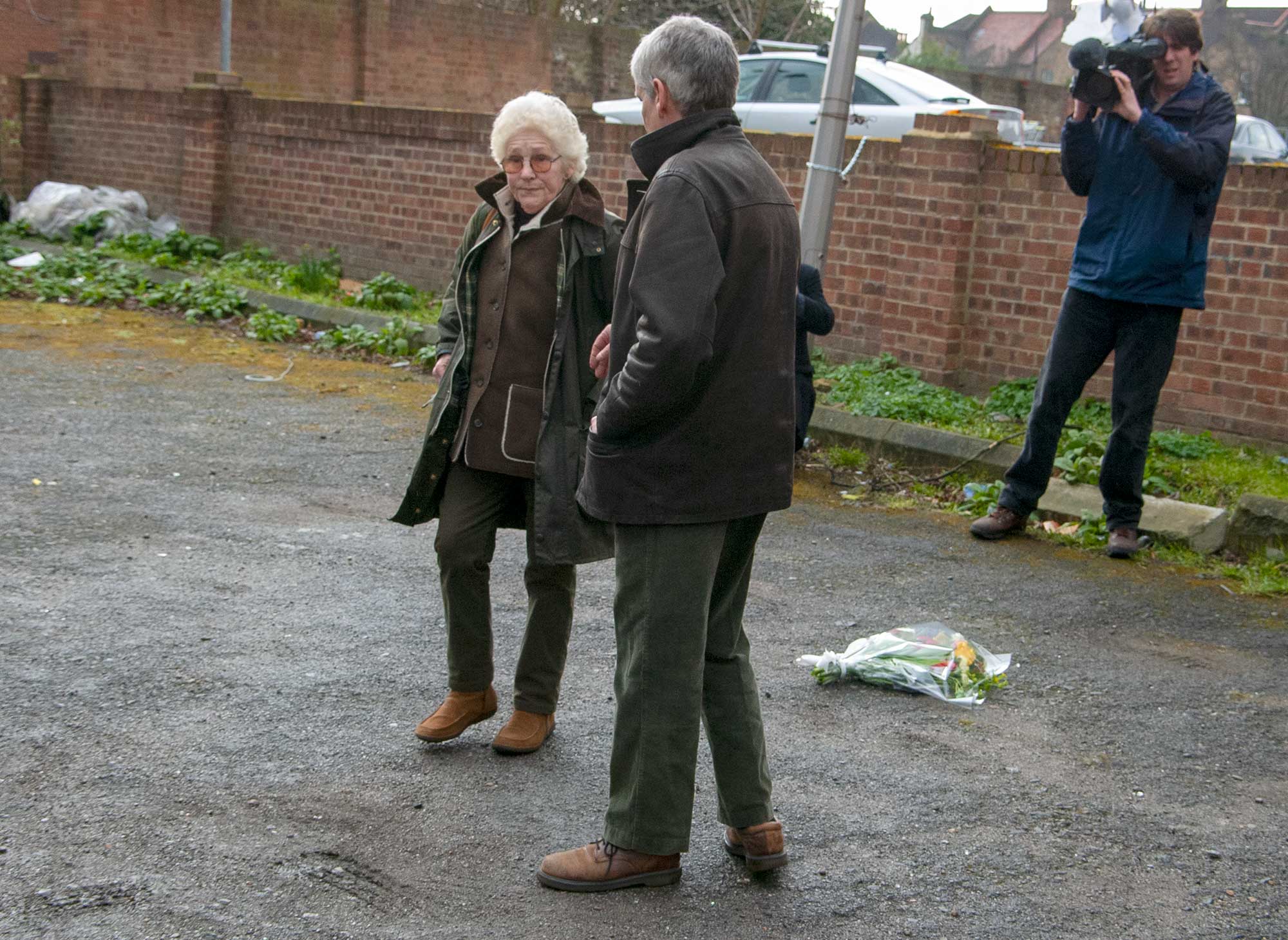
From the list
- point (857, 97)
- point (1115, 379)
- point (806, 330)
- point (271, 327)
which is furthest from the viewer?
point (857, 97)

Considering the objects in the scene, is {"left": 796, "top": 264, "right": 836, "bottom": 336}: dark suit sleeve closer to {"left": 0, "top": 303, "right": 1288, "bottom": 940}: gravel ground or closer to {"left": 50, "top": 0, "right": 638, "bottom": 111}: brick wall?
{"left": 0, "top": 303, "right": 1288, "bottom": 940}: gravel ground

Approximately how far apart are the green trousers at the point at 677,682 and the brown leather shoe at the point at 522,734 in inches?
29.1

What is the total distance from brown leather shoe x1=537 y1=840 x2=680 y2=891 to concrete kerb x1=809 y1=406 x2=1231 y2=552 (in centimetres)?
402

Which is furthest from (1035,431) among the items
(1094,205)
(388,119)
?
(388,119)

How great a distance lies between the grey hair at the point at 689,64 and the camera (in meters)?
3.02

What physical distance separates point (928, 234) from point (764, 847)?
6.19 metres

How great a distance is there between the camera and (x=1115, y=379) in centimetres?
625

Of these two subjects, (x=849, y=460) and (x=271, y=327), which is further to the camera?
(x=271, y=327)

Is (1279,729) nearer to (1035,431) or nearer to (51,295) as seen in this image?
(1035,431)

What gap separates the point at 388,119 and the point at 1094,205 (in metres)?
8.38

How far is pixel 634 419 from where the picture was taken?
3.03 meters

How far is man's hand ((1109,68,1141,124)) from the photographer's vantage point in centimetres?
593

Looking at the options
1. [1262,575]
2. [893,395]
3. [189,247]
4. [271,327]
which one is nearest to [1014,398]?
[893,395]

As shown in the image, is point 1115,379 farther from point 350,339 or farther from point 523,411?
point 350,339
